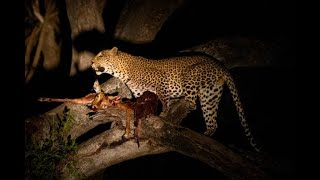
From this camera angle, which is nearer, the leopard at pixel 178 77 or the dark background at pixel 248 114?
the leopard at pixel 178 77

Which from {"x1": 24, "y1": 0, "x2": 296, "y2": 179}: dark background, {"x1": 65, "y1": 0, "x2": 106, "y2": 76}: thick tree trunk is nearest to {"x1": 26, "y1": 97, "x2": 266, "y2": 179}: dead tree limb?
{"x1": 65, "y1": 0, "x2": 106, "y2": 76}: thick tree trunk

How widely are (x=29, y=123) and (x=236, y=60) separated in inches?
159

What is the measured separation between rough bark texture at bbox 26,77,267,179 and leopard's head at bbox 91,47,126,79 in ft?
3.92

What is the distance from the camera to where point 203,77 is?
6926mm

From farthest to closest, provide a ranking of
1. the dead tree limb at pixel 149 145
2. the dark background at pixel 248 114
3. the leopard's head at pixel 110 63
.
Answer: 1. the dark background at pixel 248 114
2. the leopard's head at pixel 110 63
3. the dead tree limb at pixel 149 145

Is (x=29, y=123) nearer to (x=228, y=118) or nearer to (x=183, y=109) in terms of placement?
(x=183, y=109)

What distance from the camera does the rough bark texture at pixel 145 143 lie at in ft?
16.7

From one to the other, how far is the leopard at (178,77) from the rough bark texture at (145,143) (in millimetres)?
518

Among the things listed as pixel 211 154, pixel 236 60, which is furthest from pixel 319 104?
pixel 211 154

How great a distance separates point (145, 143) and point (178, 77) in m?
1.86

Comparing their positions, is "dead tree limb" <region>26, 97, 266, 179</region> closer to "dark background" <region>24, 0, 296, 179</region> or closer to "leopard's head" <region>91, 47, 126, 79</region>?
"leopard's head" <region>91, 47, 126, 79</region>

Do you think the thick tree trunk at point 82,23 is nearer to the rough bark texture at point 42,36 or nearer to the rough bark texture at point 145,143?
the rough bark texture at point 145,143

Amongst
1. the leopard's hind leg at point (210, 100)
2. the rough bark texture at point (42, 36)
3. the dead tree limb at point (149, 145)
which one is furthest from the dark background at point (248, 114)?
the dead tree limb at point (149, 145)

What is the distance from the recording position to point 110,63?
723 cm
